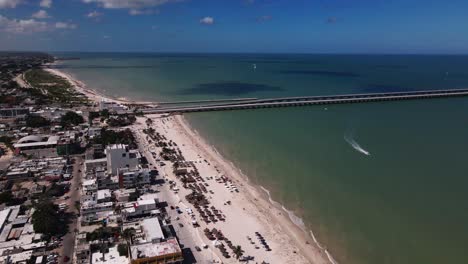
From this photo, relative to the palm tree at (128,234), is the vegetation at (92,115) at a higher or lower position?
higher

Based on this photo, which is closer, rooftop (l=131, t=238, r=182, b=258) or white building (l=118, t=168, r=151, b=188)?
rooftop (l=131, t=238, r=182, b=258)

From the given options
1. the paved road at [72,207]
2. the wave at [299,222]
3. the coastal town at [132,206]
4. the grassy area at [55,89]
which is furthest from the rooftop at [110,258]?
the grassy area at [55,89]

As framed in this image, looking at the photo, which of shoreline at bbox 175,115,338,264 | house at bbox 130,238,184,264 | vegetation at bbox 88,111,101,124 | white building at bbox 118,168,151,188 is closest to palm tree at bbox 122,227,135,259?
house at bbox 130,238,184,264

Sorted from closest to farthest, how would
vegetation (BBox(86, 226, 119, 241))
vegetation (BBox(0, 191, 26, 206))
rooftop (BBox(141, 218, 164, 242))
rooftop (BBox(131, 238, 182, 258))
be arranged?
1. rooftop (BBox(131, 238, 182, 258))
2. rooftop (BBox(141, 218, 164, 242))
3. vegetation (BBox(86, 226, 119, 241))
4. vegetation (BBox(0, 191, 26, 206))

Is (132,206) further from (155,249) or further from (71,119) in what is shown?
(71,119)

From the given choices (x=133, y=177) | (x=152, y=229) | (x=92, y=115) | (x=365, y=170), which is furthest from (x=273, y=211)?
(x=92, y=115)

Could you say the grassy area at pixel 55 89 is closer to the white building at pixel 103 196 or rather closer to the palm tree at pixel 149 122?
the palm tree at pixel 149 122

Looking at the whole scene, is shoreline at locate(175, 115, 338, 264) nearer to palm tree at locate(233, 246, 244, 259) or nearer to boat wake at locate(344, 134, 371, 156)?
palm tree at locate(233, 246, 244, 259)
